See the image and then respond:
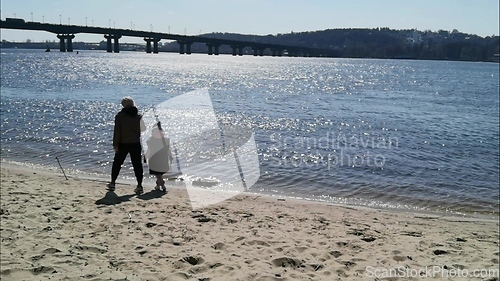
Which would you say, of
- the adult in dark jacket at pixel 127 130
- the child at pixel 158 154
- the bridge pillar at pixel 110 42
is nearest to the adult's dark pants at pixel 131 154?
the adult in dark jacket at pixel 127 130

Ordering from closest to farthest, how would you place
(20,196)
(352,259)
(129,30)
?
1. (352,259)
2. (20,196)
3. (129,30)

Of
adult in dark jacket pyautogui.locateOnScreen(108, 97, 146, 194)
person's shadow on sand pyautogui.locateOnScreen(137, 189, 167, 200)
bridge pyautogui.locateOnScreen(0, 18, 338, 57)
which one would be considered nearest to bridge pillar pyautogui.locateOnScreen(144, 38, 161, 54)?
bridge pyautogui.locateOnScreen(0, 18, 338, 57)

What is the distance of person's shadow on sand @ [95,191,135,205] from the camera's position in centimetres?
895

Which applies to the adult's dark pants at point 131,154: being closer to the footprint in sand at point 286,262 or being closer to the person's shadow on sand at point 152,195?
the person's shadow on sand at point 152,195

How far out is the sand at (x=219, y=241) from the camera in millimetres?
5996

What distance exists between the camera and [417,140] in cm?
2173

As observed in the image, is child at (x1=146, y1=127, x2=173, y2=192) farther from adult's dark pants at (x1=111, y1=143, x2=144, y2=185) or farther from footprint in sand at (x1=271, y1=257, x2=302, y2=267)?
footprint in sand at (x1=271, y1=257, x2=302, y2=267)

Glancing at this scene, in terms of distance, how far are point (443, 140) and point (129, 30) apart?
130 metres

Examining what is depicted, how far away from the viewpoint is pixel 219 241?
7.05 metres

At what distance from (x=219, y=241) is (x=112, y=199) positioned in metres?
3.19

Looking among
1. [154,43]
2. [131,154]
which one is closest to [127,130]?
[131,154]

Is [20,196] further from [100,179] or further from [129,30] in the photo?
[129,30]

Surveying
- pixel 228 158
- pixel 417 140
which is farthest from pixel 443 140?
pixel 228 158

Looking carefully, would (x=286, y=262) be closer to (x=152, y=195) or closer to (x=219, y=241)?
(x=219, y=241)
